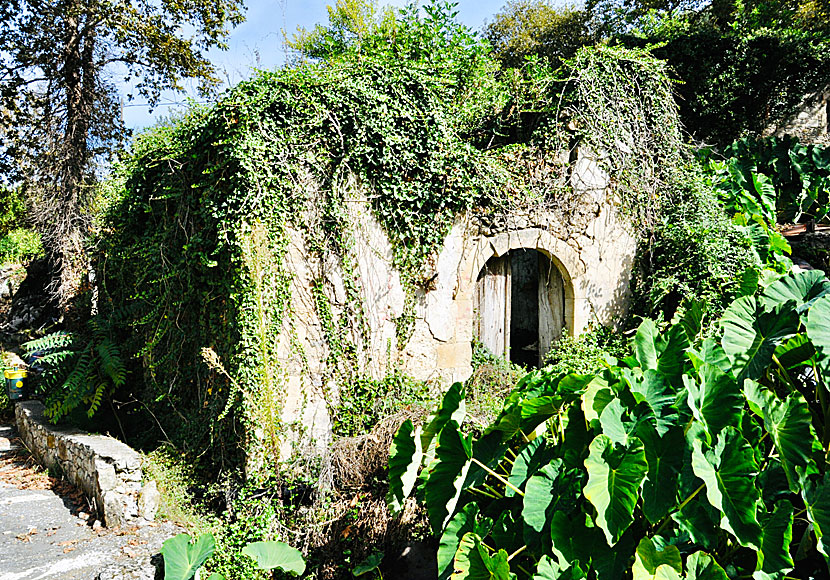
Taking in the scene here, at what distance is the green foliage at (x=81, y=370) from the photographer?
5832 mm

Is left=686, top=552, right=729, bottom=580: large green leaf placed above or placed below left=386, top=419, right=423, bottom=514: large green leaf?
below

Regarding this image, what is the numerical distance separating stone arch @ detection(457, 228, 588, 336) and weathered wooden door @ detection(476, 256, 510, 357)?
0.77 feet

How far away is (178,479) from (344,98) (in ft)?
12.8

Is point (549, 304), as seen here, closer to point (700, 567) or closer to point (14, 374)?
point (700, 567)

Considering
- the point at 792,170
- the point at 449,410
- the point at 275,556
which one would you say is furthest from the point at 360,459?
the point at 792,170

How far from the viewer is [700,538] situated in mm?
2367

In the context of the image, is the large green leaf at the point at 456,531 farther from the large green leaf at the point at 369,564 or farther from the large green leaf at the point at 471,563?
the large green leaf at the point at 369,564

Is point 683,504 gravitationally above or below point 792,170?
below

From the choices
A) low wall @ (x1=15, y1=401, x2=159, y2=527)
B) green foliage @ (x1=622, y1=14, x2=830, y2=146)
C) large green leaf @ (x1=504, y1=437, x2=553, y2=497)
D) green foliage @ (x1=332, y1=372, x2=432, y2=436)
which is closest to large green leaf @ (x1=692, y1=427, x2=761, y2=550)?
large green leaf @ (x1=504, y1=437, x2=553, y2=497)

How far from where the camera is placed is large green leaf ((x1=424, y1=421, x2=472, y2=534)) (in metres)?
2.88

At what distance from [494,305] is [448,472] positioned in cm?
392

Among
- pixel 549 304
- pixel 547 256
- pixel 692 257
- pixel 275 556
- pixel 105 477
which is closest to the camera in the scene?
pixel 275 556

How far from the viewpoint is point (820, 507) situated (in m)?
2.33

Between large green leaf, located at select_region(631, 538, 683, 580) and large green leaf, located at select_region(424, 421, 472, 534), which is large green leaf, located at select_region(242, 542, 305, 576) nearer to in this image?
large green leaf, located at select_region(424, 421, 472, 534)
